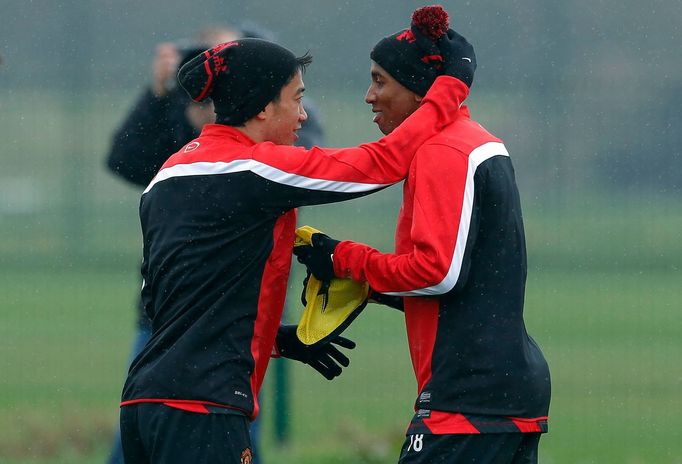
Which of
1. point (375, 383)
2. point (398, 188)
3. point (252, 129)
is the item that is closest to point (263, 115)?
point (252, 129)

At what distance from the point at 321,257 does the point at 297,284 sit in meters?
2.94

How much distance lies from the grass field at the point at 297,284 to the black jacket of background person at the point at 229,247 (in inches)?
108

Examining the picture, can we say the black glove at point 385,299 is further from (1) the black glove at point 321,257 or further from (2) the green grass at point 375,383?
(2) the green grass at point 375,383

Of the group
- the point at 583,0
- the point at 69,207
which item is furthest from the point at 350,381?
the point at 583,0

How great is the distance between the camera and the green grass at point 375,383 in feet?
20.7

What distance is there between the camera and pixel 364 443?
618 centimetres

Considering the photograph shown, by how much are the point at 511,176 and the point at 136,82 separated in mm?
3299

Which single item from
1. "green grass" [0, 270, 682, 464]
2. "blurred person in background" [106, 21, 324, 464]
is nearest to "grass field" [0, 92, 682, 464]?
"green grass" [0, 270, 682, 464]

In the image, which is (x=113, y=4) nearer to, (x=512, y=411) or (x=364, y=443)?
(x=364, y=443)

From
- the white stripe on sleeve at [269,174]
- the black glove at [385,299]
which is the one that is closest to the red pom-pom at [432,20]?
the white stripe on sleeve at [269,174]

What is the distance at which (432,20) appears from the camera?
12.7 ft

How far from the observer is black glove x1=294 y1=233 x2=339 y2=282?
392 cm

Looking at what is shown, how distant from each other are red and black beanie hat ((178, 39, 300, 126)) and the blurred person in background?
1.41m

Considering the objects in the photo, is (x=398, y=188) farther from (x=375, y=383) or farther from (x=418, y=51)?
(x=418, y=51)
